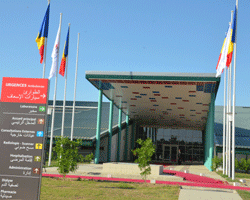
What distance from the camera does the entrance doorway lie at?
183 feet

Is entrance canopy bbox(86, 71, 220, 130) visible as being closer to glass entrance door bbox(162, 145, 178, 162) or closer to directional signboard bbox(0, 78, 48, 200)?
glass entrance door bbox(162, 145, 178, 162)

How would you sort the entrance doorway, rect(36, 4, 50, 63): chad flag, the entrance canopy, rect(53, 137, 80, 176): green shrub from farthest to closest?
the entrance doorway
the entrance canopy
rect(36, 4, 50, 63): chad flag
rect(53, 137, 80, 176): green shrub

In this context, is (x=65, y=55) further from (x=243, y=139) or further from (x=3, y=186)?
(x=243, y=139)

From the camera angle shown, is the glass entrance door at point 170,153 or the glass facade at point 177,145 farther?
the glass facade at point 177,145

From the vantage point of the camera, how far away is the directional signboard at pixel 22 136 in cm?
759

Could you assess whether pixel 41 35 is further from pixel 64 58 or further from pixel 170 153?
pixel 170 153

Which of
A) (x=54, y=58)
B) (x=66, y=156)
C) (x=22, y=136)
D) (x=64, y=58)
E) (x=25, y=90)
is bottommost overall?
(x=66, y=156)

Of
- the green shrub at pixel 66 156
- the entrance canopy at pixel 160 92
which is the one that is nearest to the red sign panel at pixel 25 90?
the green shrub at pixel 66 156

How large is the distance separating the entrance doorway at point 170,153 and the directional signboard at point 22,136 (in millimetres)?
49635

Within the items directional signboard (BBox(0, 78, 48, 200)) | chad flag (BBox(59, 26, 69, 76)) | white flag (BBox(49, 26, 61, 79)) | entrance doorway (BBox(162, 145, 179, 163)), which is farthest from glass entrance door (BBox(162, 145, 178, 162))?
directional signboard (BBox(0, 78, 48, 200))

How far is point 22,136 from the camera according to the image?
25.7 ft

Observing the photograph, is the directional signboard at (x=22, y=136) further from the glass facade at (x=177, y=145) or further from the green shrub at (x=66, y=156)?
the glass facade at (x=177, y=145)

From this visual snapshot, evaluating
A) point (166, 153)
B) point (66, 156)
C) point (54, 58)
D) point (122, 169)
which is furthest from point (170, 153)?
point (66, 156)

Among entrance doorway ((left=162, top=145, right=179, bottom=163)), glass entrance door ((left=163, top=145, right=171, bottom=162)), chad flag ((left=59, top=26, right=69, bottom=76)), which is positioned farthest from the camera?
glass entrance door ((left=163, top=145, right=171, bottom=162))
